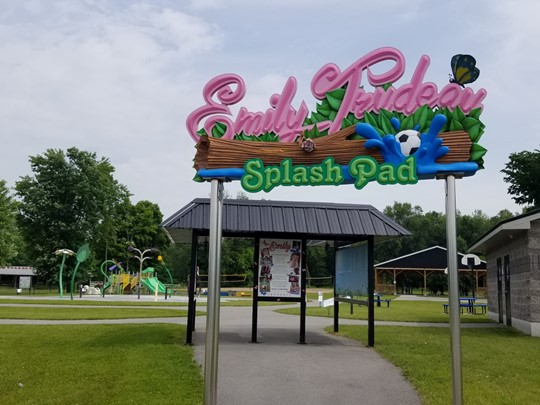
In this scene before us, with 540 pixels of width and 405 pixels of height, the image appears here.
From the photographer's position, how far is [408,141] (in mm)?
6531

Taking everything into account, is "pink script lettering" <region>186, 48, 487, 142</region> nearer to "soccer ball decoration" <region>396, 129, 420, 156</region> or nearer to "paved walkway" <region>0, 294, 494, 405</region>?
"soccer ball decoration" <region>396, 129, 420, 156</region>

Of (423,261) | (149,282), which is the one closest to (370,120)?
(149,282)

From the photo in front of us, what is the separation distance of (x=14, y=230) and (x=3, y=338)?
139 feet

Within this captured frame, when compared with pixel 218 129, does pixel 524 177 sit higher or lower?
higher

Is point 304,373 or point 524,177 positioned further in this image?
point 524,177

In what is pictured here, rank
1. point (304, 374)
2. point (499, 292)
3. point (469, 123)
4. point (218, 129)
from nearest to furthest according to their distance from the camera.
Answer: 1. point (469, 123)
2. point (218, 129)
3. point (304, 374)
4. point (499, 292)

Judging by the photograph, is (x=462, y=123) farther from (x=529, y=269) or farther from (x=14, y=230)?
(x=14, y=230)

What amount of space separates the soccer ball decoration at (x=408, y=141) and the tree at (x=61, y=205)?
48823 mm

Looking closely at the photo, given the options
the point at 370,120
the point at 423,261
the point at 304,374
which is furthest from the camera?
the point at 423,261

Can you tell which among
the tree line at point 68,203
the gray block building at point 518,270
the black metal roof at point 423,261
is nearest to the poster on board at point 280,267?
the gray block building at point 518,270

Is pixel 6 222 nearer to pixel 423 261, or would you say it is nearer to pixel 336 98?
pixel 423 261

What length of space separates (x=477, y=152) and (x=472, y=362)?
5315 millimetres

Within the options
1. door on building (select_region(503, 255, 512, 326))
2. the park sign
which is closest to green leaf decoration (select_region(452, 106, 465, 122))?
the park sign

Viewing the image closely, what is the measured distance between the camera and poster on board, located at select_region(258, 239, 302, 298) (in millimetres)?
12523
